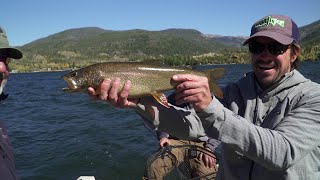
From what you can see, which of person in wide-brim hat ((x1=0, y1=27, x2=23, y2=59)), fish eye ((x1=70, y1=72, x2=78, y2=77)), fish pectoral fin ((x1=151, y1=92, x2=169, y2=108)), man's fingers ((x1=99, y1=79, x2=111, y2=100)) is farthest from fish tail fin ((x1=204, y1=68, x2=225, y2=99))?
person in wide-brim hat ((x1=0, y1=27, x2=23, y2=59))

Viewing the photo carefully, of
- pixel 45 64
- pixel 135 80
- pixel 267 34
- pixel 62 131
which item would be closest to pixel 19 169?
pixel 62 131

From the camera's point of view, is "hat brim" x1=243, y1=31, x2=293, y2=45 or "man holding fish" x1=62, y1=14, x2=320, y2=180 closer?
"man holding fish" x1=62, y1=14, x2=320, y2=180

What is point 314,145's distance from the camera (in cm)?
282

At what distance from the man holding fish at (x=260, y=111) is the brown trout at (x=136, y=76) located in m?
0.10

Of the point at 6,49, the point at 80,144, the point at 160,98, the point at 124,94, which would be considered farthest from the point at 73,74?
the point at 80,144

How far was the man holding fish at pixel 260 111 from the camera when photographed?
8.44 ft

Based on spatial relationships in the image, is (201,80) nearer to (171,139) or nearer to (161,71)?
(161,71)

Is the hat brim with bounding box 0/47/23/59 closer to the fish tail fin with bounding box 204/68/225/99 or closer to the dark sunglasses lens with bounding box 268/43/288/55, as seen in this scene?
the fish tail fin with bounding box 204/68/225/99

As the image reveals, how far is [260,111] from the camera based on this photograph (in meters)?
3.24

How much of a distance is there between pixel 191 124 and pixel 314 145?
3.31ft

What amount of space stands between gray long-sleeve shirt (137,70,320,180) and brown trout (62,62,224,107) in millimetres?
276

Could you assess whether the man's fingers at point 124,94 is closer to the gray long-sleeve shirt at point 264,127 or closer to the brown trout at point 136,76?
the brown trout at point 136,76

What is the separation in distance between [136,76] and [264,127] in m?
1.29

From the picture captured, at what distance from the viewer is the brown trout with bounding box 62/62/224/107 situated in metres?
3.43
